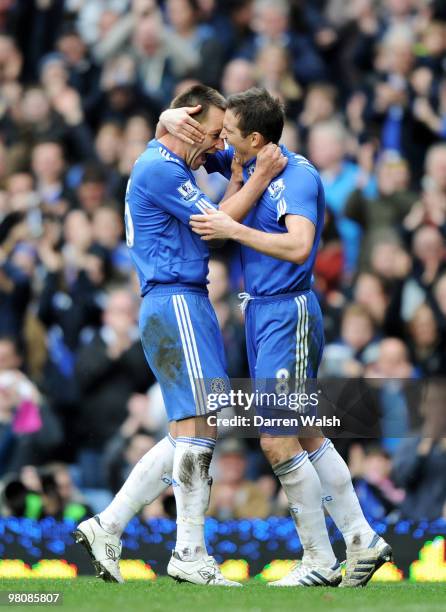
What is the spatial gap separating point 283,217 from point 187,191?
486 mm

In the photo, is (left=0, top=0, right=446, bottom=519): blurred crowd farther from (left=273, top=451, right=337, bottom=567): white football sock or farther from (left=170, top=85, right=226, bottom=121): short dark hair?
(left=170, top=85, right=226, bottom=121): short dark hair

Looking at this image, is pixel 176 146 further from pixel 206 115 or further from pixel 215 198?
pixel 215 198

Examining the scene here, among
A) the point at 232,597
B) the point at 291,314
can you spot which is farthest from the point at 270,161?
the point at 232,597

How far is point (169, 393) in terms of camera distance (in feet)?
22.1

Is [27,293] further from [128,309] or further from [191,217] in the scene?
[191,217]

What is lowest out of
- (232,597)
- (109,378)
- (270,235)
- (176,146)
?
(232,597)

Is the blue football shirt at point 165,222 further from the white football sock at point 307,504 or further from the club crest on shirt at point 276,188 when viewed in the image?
the white football sock at point 307,504

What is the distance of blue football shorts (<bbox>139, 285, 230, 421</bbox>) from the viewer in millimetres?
6684

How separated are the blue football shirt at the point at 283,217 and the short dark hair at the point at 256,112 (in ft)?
0.58

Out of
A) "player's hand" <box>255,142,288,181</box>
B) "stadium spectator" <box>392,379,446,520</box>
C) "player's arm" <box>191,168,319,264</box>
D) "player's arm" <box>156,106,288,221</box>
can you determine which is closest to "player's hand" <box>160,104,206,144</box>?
"player's arm" <box>156,106,288,221</box>

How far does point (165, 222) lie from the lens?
6.82 metres

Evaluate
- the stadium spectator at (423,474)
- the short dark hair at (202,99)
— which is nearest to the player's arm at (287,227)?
the short dark hair at (202,99)

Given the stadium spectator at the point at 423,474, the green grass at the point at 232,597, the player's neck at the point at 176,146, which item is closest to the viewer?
the green grass at the point at 232,597

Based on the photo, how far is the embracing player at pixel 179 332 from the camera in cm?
665
